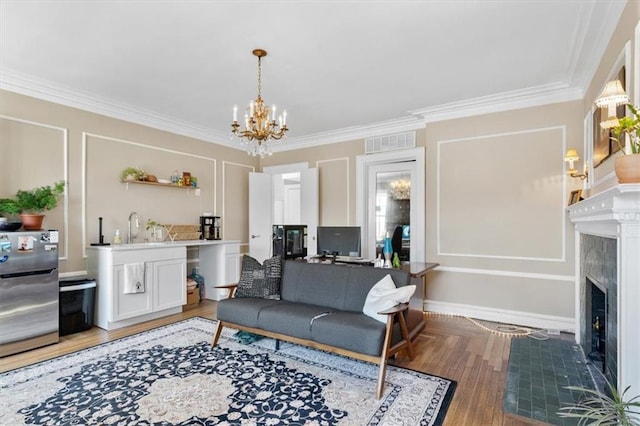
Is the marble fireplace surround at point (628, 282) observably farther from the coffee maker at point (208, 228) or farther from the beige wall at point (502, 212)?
the coffee maker at point (208, 228)

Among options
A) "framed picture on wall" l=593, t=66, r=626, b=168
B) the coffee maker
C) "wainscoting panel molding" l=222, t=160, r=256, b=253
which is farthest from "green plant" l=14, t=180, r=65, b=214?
"framed picture on wall" l=593, t=66, r=626, b=168

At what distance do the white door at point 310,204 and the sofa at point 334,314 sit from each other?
2230 mm

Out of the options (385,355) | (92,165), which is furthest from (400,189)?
(92,165)

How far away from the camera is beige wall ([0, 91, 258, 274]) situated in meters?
3.69

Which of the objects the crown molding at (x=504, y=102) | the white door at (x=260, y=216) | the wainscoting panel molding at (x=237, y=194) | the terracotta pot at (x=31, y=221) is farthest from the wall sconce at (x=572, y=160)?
the terracotta pot at (x=31, y=221)

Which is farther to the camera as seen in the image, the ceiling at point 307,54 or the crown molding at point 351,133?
the crown molding at point 351,133

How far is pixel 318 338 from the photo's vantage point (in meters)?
2.82

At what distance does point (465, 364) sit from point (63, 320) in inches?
167

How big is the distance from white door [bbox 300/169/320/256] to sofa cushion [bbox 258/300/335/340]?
9.14ft

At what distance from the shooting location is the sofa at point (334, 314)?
8.57 feet

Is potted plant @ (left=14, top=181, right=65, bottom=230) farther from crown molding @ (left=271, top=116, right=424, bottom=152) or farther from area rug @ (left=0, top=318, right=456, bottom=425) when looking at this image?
crown molding @ (left=271, top=116, right=424, bottom=152)

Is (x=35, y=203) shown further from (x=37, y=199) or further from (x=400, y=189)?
(x=400, y=189)

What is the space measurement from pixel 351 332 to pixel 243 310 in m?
1.18

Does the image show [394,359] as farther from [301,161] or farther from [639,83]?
[301,161]
